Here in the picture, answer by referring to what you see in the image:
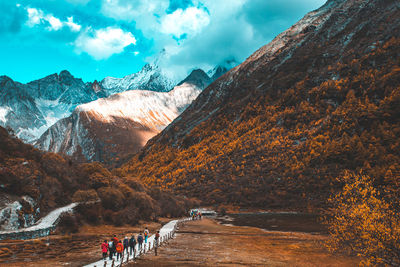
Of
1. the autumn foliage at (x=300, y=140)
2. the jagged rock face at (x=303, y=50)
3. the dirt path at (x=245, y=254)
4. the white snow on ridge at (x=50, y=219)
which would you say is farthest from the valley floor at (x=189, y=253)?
the jagged rock face at (x=303, y=50)

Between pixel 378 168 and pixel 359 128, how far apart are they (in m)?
19.4

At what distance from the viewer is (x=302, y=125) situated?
323 feet

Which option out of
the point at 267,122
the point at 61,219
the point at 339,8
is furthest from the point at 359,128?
the point at 339,8

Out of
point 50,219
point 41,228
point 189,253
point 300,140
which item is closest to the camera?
point 189,253

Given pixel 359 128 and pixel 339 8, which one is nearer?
pixel 359 128

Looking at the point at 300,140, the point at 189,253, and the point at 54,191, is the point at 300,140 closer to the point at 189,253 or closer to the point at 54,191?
the point at 189,253

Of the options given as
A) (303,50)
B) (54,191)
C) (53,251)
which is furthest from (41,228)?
(303,50)


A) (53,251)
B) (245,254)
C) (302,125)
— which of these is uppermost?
(302,125)

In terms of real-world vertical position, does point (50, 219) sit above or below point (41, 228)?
above

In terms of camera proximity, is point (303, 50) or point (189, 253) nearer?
point (189, 253)

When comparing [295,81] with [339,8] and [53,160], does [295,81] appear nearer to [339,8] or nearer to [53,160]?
[339,8]

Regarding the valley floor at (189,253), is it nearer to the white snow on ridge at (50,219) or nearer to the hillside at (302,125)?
the white snow on ridge at (50,219)

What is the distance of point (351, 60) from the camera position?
10838 cm

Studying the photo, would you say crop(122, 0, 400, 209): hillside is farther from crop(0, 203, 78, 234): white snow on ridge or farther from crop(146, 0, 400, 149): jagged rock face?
crop(0, 203, 78, 234): white snow on ridge
